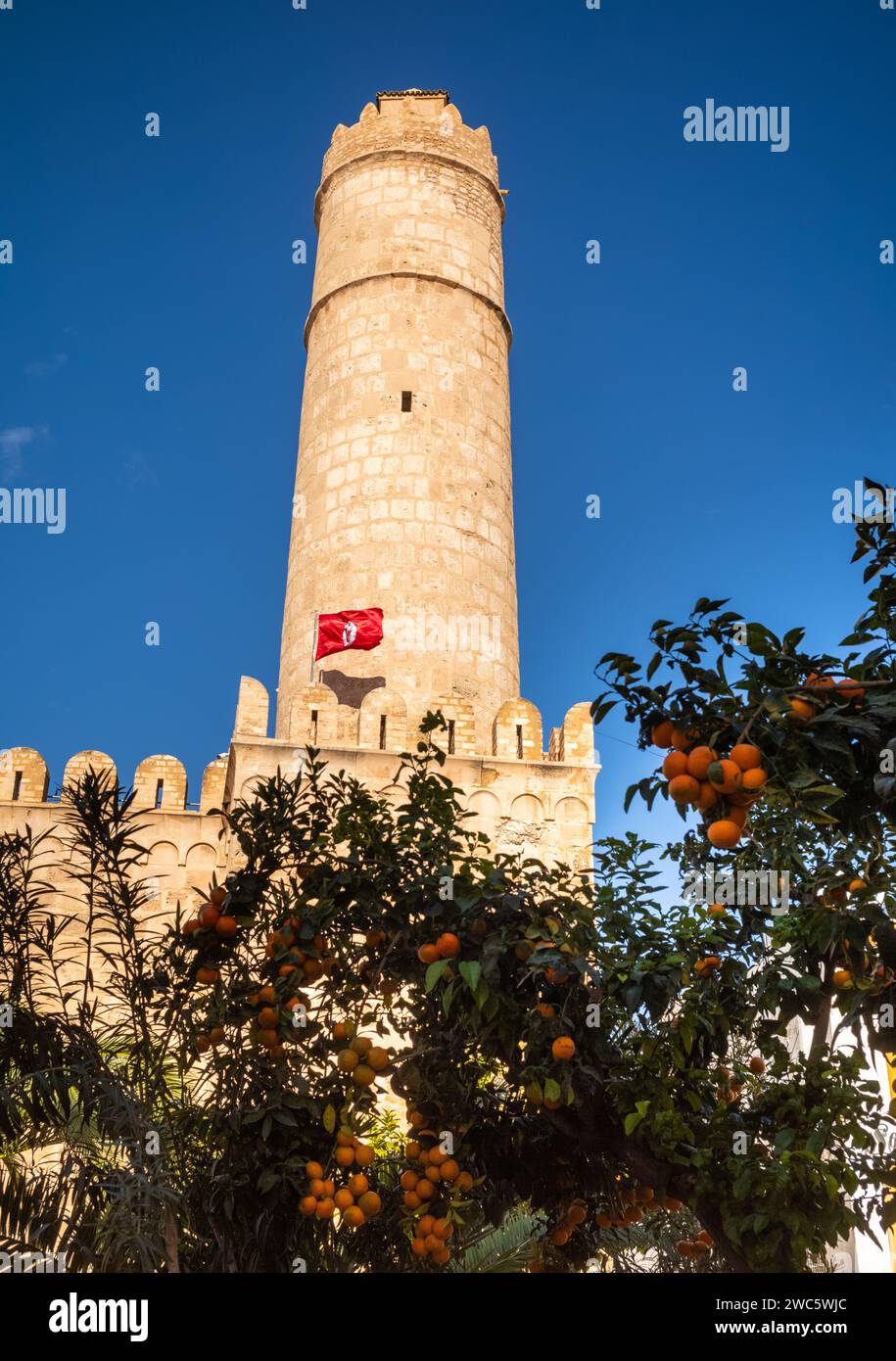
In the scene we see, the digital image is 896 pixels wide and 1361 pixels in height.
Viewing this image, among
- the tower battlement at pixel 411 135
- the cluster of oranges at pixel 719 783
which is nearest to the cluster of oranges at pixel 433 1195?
the cluster of oranges at pixel 719 783

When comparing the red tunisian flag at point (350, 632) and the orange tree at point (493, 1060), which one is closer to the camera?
the orange tree at point (493, 1060)

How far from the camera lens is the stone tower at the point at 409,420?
1577 cm

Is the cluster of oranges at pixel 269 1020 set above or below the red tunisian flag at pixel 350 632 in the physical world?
below

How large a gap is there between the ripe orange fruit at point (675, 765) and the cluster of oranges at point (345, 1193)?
7.24 ft

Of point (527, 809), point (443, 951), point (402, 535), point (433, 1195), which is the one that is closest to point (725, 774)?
point (443, 951)

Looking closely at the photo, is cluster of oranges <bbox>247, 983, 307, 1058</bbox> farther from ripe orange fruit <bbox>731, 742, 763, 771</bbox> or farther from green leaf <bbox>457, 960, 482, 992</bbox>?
ripe orange fruit <bbox>731, 742, 763, 771</bbox>

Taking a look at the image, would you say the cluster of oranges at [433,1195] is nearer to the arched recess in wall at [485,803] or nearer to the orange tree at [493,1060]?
the orange tree at [493,1060]

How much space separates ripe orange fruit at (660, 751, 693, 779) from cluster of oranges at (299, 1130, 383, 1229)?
221 cm

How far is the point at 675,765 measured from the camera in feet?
12.6
